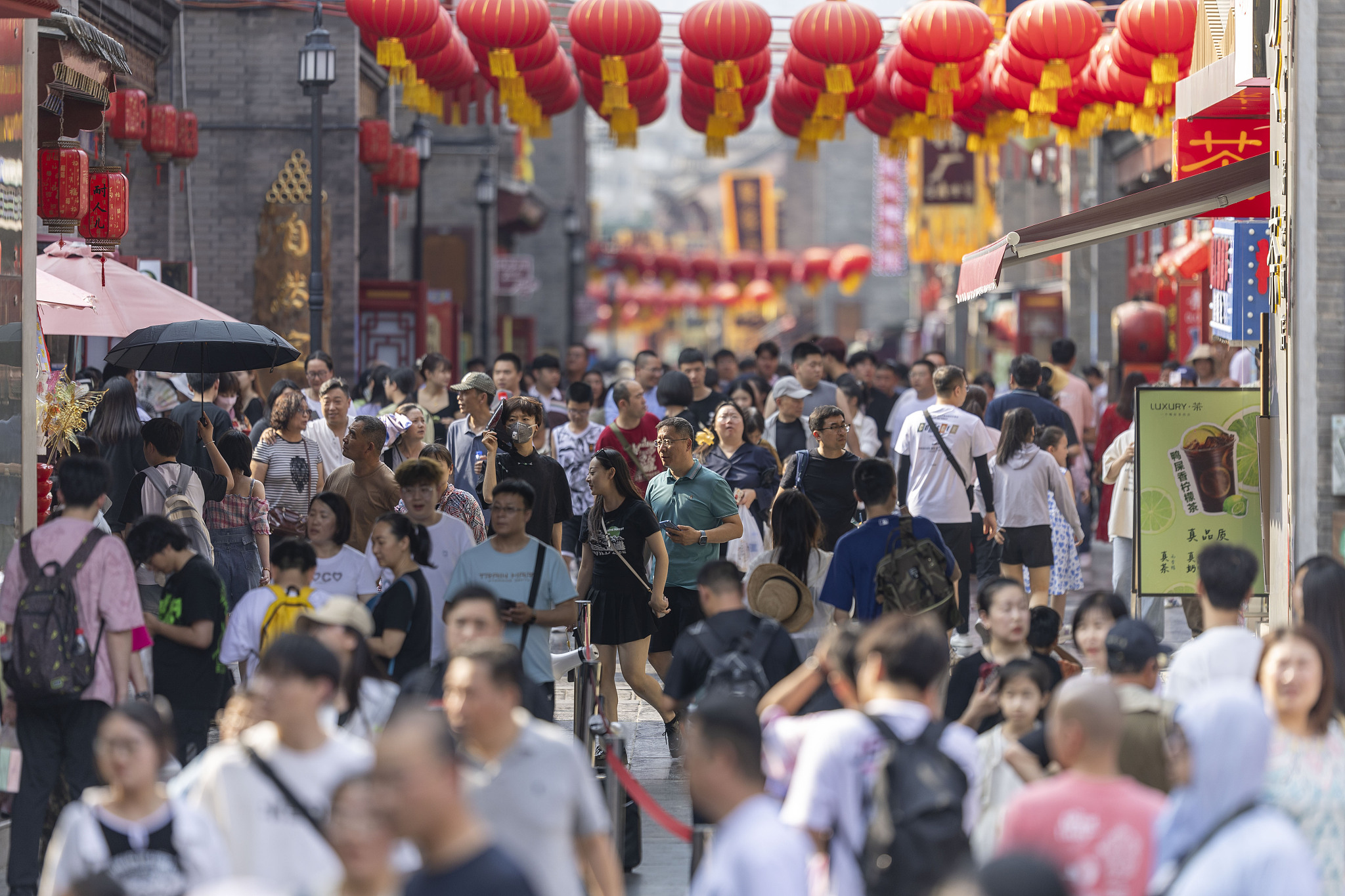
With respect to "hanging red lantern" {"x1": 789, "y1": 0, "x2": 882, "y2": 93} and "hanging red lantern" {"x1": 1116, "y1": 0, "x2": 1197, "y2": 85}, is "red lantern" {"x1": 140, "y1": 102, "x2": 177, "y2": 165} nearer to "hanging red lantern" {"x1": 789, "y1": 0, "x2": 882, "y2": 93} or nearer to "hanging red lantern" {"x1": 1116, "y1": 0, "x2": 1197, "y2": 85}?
"hanging red lantern" {"x1": 789, "y1": 0, "x2": 882, "y2": 93}

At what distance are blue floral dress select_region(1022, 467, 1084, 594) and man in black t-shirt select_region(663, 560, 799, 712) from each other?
227 inches

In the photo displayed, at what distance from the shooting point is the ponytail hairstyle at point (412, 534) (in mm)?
7301

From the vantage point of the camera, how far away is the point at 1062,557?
11883mm

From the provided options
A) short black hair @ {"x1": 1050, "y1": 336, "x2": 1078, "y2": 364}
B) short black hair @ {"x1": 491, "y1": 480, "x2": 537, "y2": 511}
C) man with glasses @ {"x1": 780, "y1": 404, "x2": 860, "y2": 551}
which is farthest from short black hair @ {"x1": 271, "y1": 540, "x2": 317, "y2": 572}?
short black hair @ {"x1": 1050, "y1": 336, "x2": 1078, "y2": 364}

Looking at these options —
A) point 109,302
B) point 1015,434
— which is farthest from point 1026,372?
point 109,302

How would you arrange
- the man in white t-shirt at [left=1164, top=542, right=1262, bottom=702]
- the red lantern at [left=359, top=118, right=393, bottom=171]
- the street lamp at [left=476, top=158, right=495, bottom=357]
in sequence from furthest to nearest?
the street lamp at [left=476, top=158, right=495, bottom=357], the red lantern at [left=359, top=118, right=393, bottom=171], the man in white t-shirt at [left=1164, top=542, right=1262, bottom=702]

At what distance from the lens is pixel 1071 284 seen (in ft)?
98.4

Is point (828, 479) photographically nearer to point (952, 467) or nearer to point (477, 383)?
point (952, 467)

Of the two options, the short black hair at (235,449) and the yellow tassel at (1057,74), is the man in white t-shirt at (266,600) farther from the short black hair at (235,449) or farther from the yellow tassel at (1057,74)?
the yellow tassel at (1057,74)

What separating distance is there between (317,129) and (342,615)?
1193 cm

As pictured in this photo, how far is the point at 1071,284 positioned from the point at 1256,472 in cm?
2082

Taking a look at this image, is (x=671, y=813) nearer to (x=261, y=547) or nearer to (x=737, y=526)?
(x=737, y=526)

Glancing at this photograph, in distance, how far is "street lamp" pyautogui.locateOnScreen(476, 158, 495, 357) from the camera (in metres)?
27.8

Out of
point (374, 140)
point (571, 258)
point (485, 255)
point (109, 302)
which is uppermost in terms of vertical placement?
point (571, 258)
